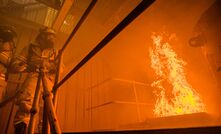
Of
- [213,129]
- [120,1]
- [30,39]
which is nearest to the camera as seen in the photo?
[213,129]

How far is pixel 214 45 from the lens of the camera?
2.15 metres

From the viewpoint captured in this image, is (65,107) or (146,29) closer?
(65,107)

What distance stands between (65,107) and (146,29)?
9.72ft

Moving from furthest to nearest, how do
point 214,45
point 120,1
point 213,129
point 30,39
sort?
point 30,39 → point 120,1 → point 214,45 → point 213,129

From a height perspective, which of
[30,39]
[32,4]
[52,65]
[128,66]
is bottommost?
[52,65]

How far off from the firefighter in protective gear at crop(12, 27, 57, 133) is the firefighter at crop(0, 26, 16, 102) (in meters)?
0.28

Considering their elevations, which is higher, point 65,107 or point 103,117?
point 65,107

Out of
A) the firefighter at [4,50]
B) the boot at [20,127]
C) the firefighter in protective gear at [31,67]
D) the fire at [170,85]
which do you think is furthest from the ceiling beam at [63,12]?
the fire at [170,85]

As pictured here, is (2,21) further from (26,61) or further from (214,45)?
(214,45)

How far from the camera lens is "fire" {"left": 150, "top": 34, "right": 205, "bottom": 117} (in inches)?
132

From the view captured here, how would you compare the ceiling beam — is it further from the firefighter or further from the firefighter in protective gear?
the firefighter

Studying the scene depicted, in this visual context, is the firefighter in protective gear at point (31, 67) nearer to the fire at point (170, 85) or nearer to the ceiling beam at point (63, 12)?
the ceiling beam at point (63, 12)

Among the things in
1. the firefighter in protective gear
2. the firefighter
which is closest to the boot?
the firefighter in protective gear

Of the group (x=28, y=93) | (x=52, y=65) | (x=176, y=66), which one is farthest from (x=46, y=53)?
(x=176, y=66)
